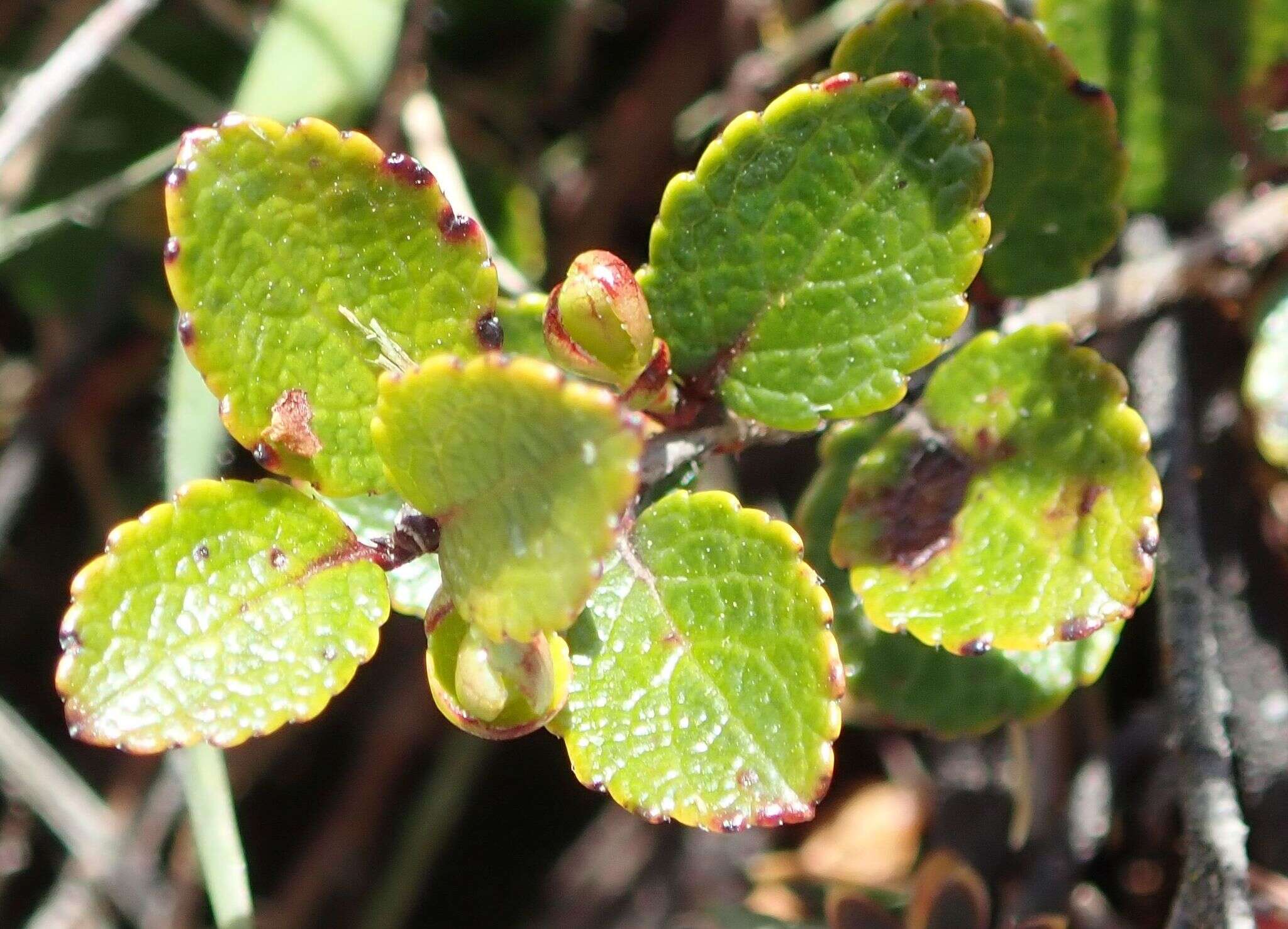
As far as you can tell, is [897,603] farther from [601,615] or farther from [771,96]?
[771,96]

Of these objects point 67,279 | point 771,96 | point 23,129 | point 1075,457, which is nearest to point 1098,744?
point 1075,457

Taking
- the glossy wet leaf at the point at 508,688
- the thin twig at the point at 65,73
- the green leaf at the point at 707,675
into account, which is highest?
the thin twig at the point at 65,73

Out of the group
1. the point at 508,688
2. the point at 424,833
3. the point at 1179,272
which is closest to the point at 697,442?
the point at 508,688

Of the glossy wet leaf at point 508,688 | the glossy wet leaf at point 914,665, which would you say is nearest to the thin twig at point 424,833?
the glossy wet leaf at point 914,665

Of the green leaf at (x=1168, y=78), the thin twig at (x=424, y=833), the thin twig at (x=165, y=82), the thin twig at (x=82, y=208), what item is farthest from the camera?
the thin twig at (x=424, y=833)

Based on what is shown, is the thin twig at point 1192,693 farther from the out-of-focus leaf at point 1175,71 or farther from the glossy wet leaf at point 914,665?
the out-of-focus leaf at point 1175,71

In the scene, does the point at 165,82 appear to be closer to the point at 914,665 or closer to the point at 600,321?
the point at 600,321
